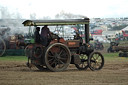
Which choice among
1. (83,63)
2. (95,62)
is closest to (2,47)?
(83,63)

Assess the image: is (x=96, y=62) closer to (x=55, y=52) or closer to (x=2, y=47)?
(x=55, y=52)

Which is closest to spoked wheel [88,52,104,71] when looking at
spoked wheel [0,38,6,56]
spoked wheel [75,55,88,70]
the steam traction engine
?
the steam traction engine

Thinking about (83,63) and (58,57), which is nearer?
(58,57)

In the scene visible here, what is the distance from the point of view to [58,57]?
565 inches

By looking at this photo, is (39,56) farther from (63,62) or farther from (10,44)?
(10,44)

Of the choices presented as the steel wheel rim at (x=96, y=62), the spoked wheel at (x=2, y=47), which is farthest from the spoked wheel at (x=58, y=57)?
the spoked wheel at (x=2, y=47)

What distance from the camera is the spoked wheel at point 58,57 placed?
14.2 meters

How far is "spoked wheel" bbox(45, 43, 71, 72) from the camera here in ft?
46.5

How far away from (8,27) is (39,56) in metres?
12.0

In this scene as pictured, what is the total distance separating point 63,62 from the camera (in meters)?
14.5

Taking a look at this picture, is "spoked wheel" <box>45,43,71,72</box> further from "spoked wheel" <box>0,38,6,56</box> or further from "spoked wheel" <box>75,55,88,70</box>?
"spoked wheel" <box>0,38,6,56</box>

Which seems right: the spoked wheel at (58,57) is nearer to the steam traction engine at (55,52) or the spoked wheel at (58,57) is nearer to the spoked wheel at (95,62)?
the steam traction engine at (55,52)

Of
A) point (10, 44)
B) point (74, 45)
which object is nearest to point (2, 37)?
point (10, 44)

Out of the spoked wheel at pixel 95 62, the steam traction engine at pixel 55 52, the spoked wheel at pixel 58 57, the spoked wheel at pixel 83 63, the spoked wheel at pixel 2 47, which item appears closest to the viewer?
the steam traction engine at pixel 55 52
